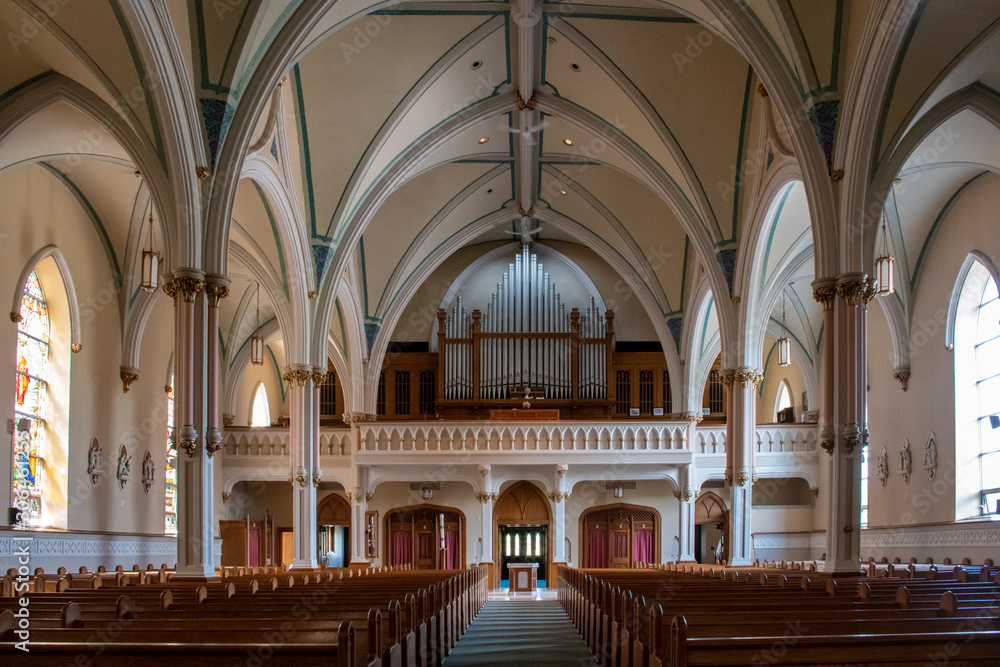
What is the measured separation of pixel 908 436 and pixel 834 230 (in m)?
8.79

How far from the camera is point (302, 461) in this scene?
18.8 m

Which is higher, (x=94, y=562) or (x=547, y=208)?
(x=547, y=208)

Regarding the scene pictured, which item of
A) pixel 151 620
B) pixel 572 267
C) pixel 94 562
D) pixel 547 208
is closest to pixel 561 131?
pixel 547 208

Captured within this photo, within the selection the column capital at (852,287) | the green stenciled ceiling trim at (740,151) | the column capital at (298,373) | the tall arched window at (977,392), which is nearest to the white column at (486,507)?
the column capital at (298,373)

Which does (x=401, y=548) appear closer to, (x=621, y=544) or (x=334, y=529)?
(x=334, y=529)

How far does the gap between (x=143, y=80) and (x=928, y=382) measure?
49.8 ft

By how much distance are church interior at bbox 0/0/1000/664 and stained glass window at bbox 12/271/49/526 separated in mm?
82

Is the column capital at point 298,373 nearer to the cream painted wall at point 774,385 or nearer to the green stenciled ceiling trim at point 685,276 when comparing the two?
the green stenciled ceiling trim at point 685,276

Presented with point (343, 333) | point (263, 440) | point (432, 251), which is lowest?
point (263, 440)

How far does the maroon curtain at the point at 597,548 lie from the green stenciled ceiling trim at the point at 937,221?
10.8 m

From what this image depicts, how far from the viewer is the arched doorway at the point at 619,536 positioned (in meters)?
26.0

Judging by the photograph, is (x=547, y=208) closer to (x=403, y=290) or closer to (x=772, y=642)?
(x=403, y=290)

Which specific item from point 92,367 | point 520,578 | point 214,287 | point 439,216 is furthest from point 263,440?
point 214,287

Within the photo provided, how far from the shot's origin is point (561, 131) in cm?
2086
